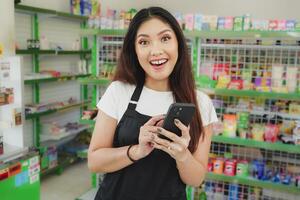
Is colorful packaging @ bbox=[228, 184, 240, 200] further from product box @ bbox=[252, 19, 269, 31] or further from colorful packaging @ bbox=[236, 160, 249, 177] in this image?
product box @ bbox=[252, 19, 269, 31]

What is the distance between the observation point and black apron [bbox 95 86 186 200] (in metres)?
1.38

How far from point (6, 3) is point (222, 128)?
222 cm

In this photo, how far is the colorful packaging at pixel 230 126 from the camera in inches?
124

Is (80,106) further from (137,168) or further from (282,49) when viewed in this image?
(137,168)

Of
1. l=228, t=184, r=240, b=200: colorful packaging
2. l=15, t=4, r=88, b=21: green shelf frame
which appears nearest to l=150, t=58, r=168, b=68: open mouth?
l=228, t=184, r=240, b=200: colorful packaging

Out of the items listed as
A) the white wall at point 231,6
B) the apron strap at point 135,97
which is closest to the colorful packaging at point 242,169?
the apron strap at point 135,97

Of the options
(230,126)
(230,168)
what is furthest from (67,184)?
(230,126)

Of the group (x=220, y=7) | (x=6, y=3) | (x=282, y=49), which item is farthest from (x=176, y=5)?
(x=6, y=3)

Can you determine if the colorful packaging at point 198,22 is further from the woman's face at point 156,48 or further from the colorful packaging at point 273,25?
the woman's face at point 156,48

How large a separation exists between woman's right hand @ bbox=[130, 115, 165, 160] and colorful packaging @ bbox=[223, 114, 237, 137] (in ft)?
6.57

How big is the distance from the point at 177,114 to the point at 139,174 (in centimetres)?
33

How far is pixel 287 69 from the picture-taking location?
3.06 metres

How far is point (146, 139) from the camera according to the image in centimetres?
123

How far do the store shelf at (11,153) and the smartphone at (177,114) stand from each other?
178 cm
